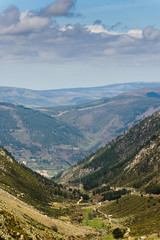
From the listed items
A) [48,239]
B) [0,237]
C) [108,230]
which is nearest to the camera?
[0,237]

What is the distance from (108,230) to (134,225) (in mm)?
17164

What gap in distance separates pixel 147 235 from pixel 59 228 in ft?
139

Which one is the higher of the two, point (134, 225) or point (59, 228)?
point (59, 228)

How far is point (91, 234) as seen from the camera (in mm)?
174375

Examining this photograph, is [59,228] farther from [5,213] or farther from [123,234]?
[5,213]

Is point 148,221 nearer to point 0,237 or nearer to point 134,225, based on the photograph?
point 134,225

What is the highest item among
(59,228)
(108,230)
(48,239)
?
(48,239)

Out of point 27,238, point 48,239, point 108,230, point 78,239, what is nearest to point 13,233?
point 27,238

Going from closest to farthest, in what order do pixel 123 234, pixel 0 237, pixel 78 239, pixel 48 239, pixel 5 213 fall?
1. pixel 0 237
2. pixel 5 213
3. pixel 48 239
4. pixel 78 239
5. pixel 123 234

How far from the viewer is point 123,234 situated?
16975 centimetres

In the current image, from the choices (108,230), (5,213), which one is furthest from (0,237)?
(108,230)

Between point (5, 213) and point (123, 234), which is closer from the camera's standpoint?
point (5, 213)

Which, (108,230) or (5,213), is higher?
(5,213)

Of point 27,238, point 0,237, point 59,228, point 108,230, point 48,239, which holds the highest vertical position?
point 0,237
